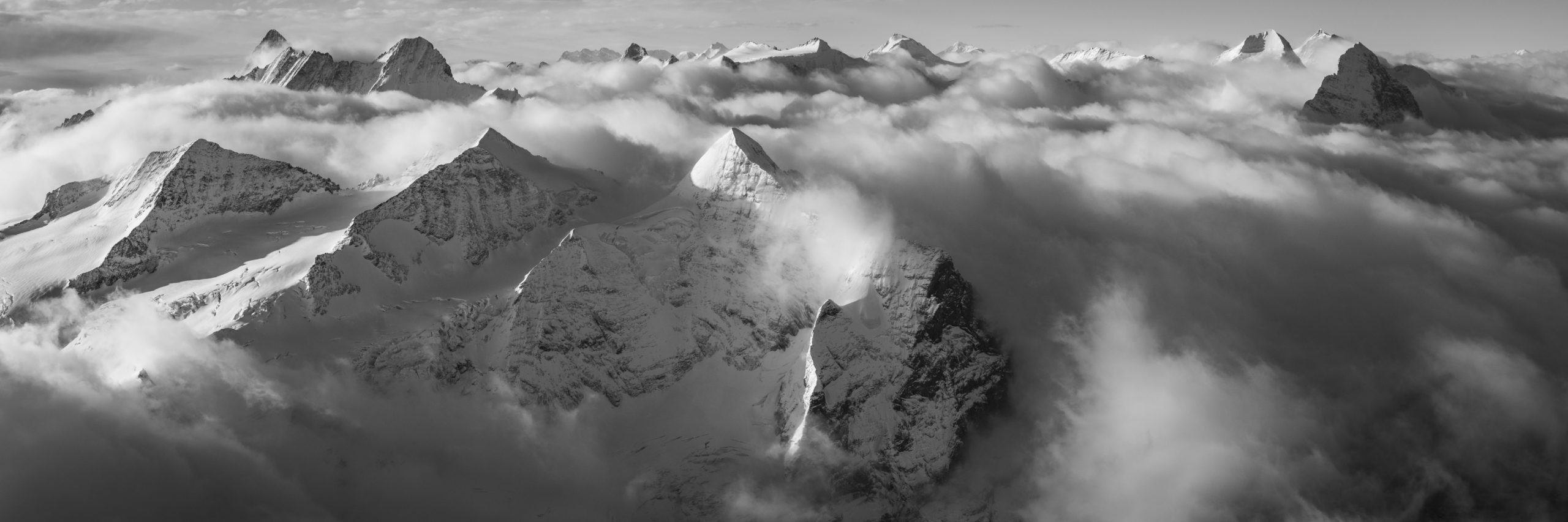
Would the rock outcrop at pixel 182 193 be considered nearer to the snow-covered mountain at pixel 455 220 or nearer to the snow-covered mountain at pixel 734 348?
the snow-covered mountain at pixel 455 220

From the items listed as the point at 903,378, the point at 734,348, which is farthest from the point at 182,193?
the point at 903,378

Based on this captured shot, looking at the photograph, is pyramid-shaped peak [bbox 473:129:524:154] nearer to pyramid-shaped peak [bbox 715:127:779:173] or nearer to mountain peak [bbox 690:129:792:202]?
mountain peak [bbox 690:129:792:202]

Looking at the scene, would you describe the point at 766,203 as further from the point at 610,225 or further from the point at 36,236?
the point at 36,236

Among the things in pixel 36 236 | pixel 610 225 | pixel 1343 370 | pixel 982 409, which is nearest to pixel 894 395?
pixel 982 409

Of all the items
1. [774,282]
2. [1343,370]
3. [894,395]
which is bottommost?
[1343,370]

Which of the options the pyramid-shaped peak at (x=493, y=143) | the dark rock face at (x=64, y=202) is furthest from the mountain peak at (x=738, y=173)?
the dark rock face at (x=64, y=202)
